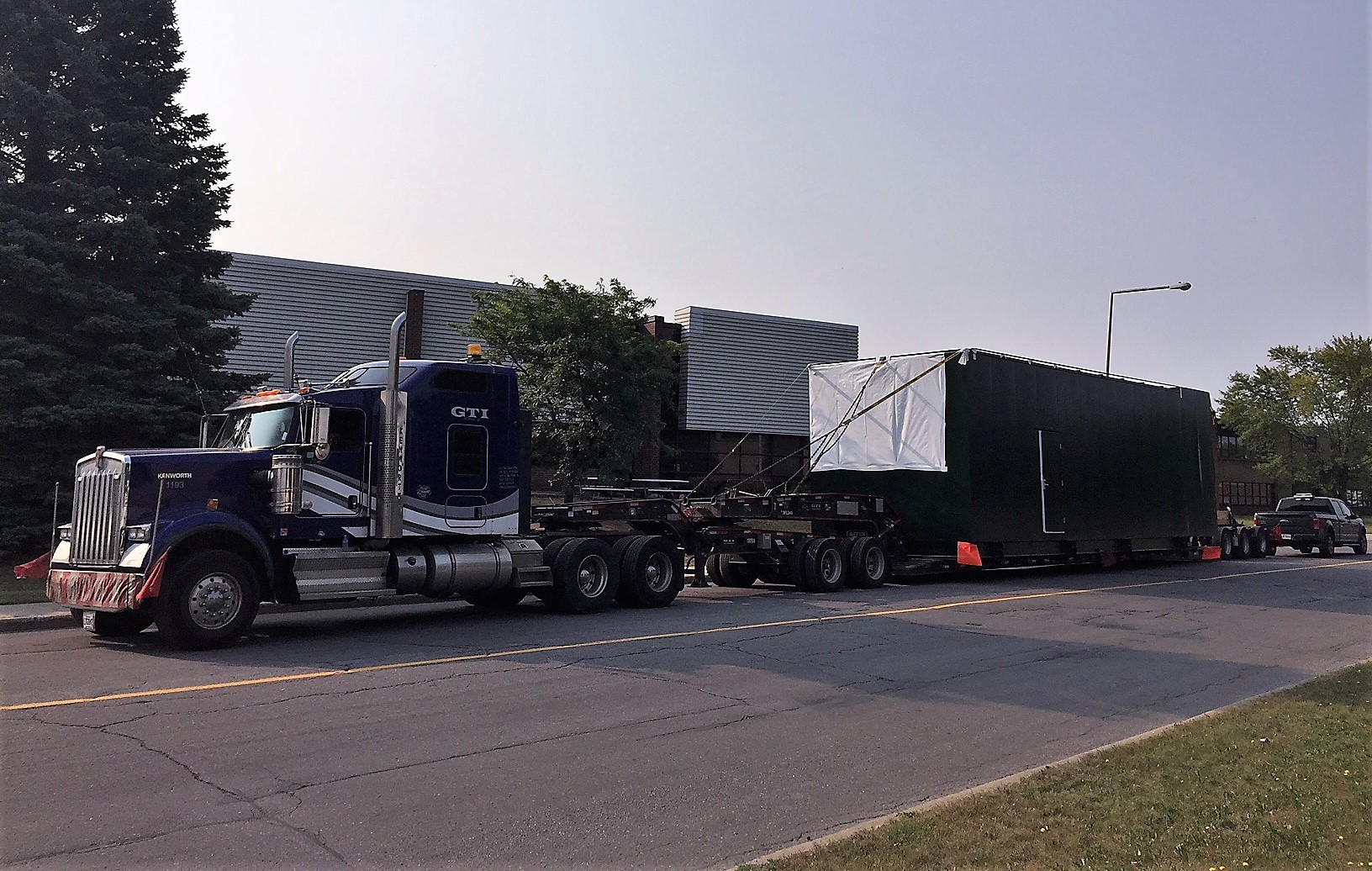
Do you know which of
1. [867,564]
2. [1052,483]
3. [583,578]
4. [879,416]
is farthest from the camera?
[1052,483]

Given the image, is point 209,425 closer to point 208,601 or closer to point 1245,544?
point 208,601

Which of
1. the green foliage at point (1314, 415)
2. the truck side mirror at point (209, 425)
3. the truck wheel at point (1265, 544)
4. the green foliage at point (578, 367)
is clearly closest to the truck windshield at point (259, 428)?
the truck side mirror at point (209, 425)

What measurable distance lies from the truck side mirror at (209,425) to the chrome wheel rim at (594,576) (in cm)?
494

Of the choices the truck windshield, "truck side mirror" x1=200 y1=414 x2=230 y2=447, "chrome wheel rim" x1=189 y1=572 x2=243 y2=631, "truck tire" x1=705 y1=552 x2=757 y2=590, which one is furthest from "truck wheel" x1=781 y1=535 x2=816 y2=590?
"chrome wheel rim" x1=189 y1=572 x2=243 y2=631

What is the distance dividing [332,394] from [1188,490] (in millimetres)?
21642

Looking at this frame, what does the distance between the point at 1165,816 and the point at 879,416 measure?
15.3 metres

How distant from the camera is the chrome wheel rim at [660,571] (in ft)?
49.5

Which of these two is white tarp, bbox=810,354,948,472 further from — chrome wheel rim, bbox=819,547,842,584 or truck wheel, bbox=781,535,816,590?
truck wheel, bbox=781,535,816,590

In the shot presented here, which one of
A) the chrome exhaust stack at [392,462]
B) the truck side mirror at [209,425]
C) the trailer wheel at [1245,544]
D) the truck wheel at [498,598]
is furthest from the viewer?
the trailer wheel at [1245,544]

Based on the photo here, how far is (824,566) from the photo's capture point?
18.0m

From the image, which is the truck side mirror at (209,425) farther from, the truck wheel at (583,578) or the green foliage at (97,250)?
the green foliage at (97,250)

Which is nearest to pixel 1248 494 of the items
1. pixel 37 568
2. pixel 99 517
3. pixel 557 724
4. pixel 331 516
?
pixel 331 516

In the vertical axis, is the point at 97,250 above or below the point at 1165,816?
above

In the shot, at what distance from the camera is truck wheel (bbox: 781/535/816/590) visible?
58.6 feet
